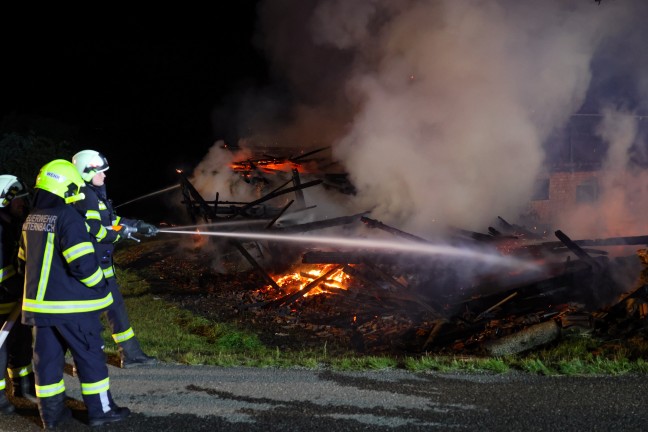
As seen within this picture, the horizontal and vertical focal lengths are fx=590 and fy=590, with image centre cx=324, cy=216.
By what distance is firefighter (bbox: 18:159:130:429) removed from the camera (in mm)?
3537

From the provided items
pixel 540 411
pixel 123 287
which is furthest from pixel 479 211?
pixel 540 411

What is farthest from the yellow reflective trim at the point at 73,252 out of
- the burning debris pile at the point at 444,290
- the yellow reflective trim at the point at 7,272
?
the burning debris pile at the point at 444,290

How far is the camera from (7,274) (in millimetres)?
4156

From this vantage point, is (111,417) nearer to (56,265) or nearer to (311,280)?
(56,265)

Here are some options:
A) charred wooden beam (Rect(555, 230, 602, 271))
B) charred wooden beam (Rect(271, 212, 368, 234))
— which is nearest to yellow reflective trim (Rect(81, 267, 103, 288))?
charred wooden beam (Rect(555, 230, 602, 271))

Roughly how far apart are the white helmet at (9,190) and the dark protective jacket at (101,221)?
1.33 feet

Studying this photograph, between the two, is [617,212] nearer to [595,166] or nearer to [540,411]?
[595,166]

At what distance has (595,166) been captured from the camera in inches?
582

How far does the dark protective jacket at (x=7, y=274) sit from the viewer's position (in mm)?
4145

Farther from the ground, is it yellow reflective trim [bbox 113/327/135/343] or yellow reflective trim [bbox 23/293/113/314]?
yellow reflective trim [bbox 23/293/113/314]

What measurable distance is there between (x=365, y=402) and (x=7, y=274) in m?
2.64

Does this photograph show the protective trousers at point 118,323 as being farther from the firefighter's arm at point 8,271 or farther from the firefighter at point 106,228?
the firefighter's arm at point 8,271

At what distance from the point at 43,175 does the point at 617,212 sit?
13.4m

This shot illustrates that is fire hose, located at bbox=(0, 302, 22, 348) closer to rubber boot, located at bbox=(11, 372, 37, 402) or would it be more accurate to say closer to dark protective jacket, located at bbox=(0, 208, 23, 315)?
dark protective jacket, located at bbox=(0, 208, 23, 315)
